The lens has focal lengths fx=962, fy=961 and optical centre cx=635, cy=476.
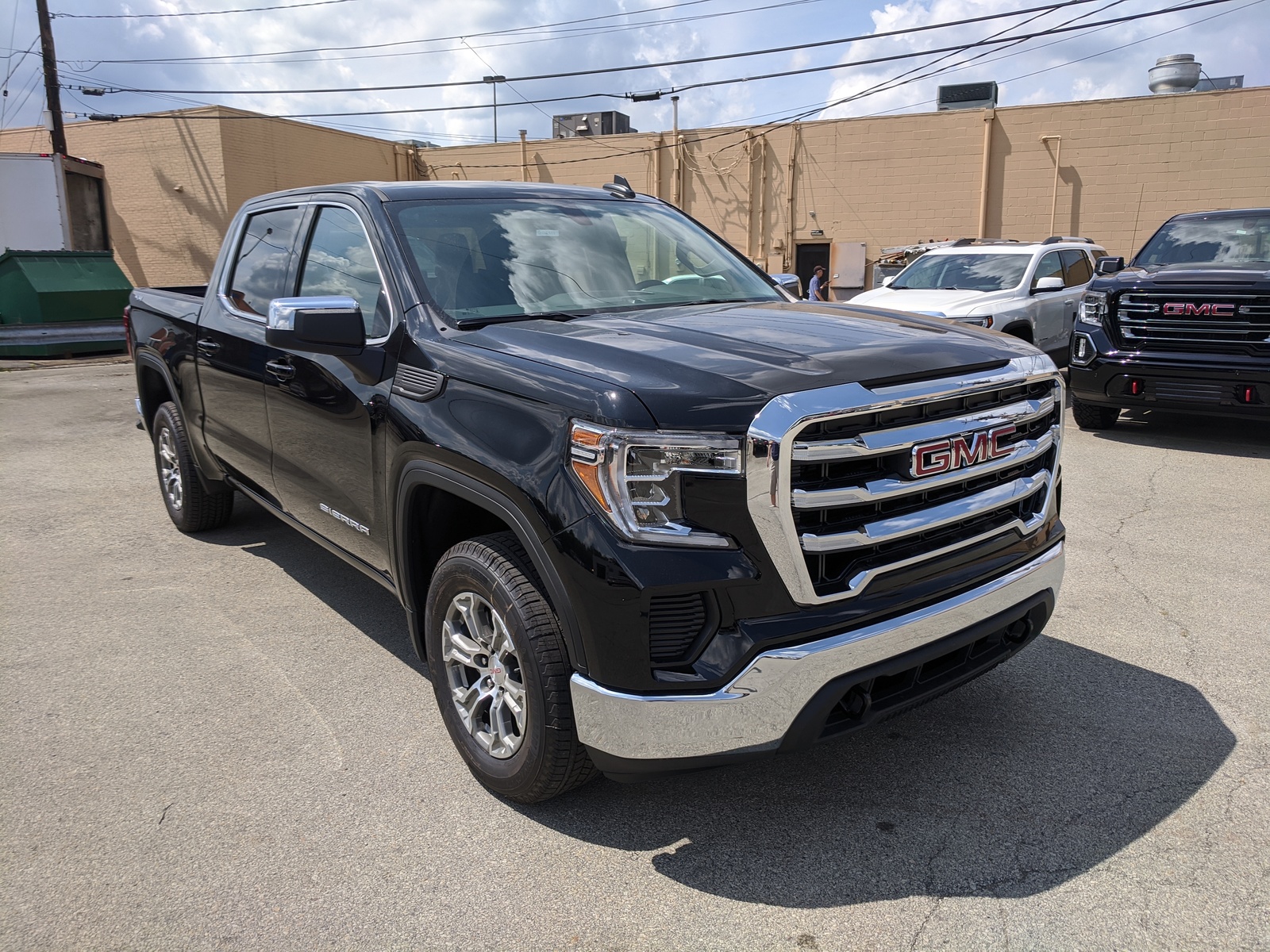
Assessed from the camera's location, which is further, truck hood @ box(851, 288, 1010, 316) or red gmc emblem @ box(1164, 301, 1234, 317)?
truck hood @ box(851, 288, 1010, 316)

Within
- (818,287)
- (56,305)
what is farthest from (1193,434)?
(56,305)

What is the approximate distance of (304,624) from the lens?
15.0 ft

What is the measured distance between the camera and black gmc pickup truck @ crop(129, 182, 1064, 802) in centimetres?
240

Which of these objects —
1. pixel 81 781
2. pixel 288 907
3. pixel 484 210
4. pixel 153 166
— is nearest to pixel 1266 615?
pixel 484 210

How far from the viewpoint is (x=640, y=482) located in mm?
2416

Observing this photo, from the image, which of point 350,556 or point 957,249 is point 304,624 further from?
point 957,249

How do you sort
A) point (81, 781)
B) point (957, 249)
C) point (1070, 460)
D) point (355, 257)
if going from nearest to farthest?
point (81, 781) → point (355, 257) → point (1070, 460) → point (957, 249)

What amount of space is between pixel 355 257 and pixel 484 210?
1.76ft

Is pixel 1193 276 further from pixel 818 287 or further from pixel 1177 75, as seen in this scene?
pixel 1177 75

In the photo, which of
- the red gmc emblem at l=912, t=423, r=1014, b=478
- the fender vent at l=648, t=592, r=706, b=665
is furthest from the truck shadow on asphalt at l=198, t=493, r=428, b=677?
the red gmc emblem at l=912, t=423, r=1014, b=478

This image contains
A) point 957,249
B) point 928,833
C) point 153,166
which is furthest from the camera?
point 153,166

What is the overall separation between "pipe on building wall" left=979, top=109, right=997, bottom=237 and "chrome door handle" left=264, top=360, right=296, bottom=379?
2264 cm

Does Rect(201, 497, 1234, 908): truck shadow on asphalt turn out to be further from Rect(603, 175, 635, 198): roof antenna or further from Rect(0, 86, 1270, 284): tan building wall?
Rect(0, 86, 1270, 284): tan building wall

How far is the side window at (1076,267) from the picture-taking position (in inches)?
491
